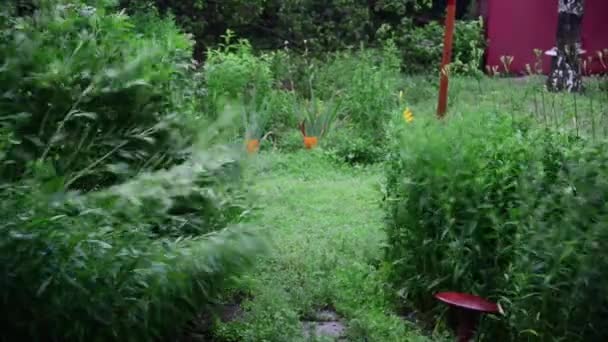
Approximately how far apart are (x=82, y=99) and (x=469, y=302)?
2157 mm

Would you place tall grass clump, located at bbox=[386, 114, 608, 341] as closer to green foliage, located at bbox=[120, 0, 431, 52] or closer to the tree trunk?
the tree trunk

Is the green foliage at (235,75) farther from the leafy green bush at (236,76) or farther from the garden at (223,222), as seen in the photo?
the garden at (223,222)

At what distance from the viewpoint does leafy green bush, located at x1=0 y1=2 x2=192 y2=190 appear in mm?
Result: 4207

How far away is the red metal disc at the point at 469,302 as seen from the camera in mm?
Result: 4527

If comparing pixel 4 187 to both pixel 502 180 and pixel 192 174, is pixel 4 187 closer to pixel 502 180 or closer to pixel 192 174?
pixel 192 174

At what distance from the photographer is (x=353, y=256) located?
5.99 m

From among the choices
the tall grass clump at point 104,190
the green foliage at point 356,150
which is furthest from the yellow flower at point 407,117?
the green foliage at point 356,150

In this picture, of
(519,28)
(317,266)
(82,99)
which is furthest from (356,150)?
(519,28)

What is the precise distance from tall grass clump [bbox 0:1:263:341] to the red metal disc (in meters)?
1.09

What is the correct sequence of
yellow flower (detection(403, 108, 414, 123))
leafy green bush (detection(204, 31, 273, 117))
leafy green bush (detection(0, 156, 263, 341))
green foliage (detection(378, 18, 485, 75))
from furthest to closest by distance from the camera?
1. green foliage (detection(378, 18, 485, 75))
2. leafy green bush (detection(204, 31, 273, 117))
3. yellow flower (detection(403, 108, 414, 123))
4. leafy green bush (detection(0, 156, 263, 341))

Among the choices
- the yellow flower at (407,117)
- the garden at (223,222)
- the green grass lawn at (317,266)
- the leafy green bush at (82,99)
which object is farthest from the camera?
the yellow flower at (407,117)

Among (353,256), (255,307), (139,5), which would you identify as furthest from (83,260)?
(139,5)

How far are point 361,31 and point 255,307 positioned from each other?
30.1 feet

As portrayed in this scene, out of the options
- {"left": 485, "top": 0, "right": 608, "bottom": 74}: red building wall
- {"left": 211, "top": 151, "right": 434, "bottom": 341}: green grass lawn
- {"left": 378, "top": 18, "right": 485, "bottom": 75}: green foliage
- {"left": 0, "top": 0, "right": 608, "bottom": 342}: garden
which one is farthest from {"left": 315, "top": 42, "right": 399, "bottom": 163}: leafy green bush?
{"left": 485, "top": 0, "right": 608, "bottom": 74}: red building wall
